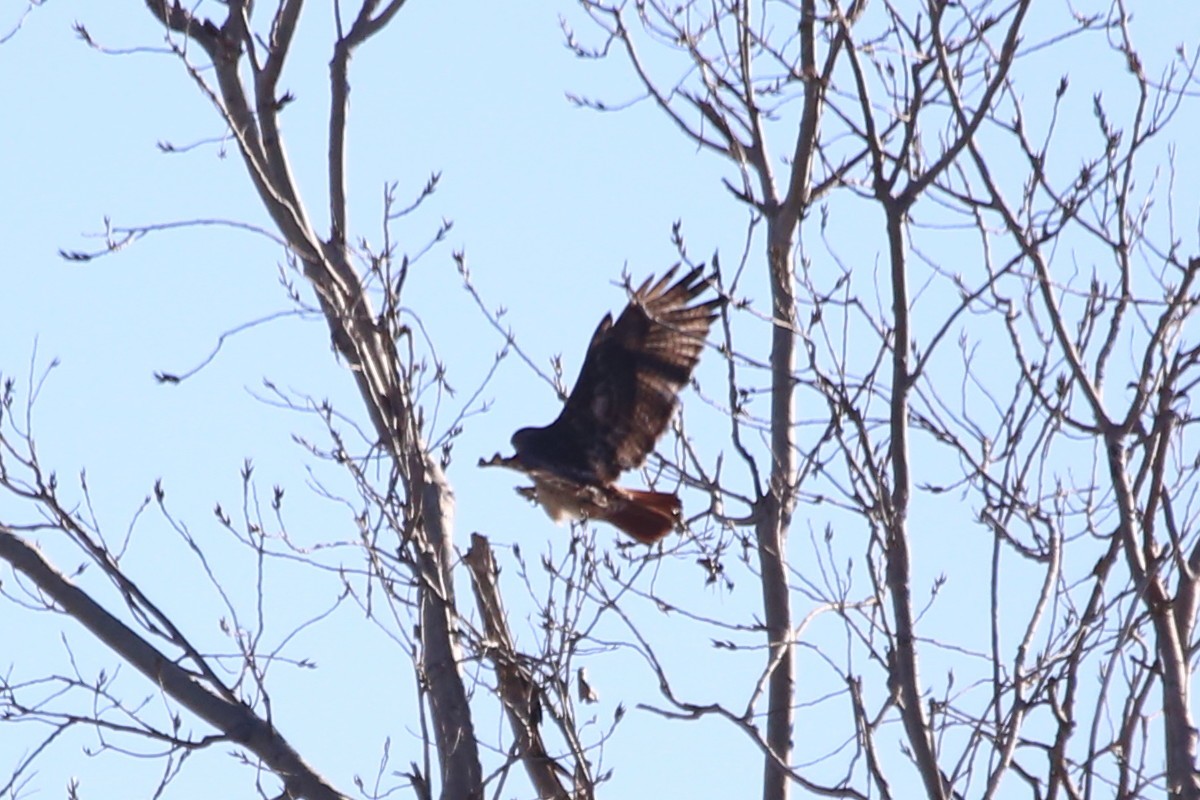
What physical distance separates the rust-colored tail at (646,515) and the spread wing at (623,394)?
Answer: 533 mm

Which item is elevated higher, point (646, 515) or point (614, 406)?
point (614, 406)

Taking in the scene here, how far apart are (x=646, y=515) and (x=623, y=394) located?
77cm

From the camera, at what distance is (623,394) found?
692 centimetres

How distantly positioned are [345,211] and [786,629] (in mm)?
1970

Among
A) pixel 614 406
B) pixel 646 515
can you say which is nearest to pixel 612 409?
pixel 614 406

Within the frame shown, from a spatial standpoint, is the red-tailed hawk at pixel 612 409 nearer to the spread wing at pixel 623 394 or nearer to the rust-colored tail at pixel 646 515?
the spread wing at pixel 623 394

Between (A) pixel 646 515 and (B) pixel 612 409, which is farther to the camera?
(B) pixel 612 409

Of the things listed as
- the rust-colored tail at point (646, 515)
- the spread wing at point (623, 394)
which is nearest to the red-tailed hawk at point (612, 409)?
the spread wing at point (623, 394)

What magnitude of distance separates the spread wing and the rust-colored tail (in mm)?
533

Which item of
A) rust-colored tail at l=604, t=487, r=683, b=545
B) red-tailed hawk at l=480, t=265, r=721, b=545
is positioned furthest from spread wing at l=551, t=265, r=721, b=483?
rust-colored tail at l=604, t=487, r=683, b=545

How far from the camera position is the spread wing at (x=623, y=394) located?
689 centimetres

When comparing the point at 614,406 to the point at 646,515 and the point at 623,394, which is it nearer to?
the point at 623,394

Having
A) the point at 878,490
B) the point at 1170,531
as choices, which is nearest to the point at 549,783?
the point at 878,490

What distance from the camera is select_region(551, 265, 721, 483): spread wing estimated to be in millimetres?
6891
